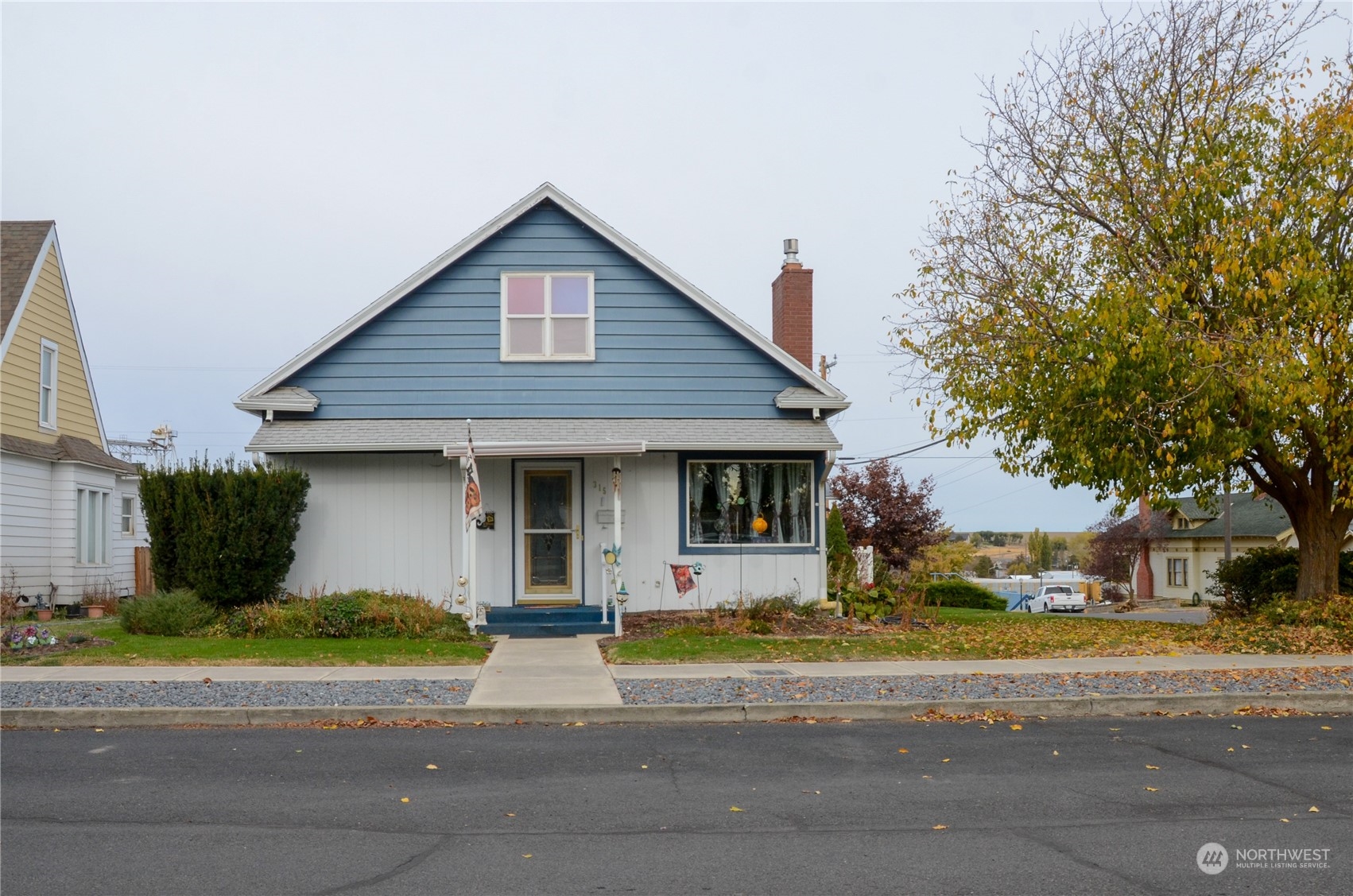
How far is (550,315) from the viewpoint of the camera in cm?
1902

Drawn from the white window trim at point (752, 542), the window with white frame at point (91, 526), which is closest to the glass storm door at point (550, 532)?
the white window trim at point (752, 542)

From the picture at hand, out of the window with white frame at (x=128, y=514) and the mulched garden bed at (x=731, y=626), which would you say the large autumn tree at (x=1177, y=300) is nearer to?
the mulched garden bed at (x=731, y=626)

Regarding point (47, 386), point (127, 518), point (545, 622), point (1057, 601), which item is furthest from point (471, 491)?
point (1057, 601)

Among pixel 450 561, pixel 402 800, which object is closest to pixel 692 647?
pixel 450 561

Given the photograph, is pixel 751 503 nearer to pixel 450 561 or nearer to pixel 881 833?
pixel 450 561

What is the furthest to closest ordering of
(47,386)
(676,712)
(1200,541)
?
(1200,541) < (47,386) < (676,712)

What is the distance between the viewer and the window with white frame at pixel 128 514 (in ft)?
83.9

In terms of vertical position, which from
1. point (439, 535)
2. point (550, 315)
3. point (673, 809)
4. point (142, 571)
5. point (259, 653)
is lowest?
point (673, 809)

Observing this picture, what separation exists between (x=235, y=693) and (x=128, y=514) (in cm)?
1678

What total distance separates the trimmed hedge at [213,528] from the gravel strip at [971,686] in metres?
7.28

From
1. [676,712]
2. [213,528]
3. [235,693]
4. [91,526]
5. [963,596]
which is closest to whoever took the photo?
[676,712]

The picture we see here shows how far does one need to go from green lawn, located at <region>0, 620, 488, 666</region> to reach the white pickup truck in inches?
1673

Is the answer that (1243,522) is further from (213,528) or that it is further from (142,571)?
(213,528)

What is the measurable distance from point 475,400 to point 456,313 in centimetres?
147
